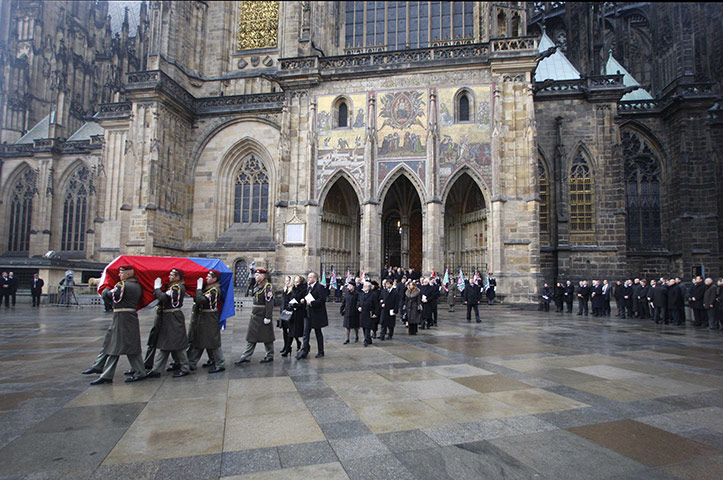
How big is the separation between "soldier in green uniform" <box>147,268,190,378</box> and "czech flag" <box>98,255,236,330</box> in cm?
51

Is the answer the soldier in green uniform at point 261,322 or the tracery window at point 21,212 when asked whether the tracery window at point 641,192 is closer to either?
the soldier in green uniform at point 261,322

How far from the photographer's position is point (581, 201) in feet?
82.7

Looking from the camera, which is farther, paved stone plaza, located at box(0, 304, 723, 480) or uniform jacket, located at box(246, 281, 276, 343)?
uniform jacket, located at box(246, 281, 276, 343)

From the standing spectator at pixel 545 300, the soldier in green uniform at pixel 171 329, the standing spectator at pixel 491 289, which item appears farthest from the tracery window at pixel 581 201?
the soldier in green uniform at pixel 171 329

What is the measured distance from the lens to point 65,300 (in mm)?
20266

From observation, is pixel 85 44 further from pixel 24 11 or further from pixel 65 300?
pixel 65 300

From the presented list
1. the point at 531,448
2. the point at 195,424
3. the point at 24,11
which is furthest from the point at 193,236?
the point at 24,11

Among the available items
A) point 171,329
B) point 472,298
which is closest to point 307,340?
point 171,329

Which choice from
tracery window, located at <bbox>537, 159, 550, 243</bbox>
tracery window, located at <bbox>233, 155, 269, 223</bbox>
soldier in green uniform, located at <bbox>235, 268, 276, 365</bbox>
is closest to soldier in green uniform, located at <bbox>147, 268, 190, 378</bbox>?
soldier in green uniform, located at <bbox>235, 268, 276, 365</bbox>

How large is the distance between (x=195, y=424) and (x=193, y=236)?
23.8m

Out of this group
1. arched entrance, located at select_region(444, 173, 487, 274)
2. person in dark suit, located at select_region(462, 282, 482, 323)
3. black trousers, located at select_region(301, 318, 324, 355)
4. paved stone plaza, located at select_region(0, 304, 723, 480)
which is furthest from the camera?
arched entrance, located at select_region(444, 173, 487, 274)

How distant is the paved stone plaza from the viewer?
12.0 ft

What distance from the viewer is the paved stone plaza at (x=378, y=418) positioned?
12.0 feet

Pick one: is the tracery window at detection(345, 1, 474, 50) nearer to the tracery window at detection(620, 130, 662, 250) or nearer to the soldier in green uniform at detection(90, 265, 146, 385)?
the tracery window at detection(620, 130, 662, 250)
